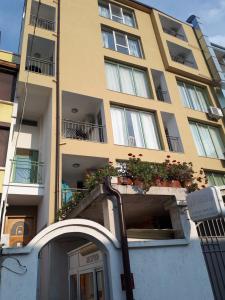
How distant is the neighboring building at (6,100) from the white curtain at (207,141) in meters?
11.2

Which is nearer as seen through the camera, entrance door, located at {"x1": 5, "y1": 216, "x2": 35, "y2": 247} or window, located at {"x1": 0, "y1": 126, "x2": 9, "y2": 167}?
window, located at {"x1": 0, "y1": 126, "x2": 9, "y2": 167}

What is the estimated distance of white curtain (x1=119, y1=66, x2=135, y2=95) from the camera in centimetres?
1561

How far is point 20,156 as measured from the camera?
13422 mm

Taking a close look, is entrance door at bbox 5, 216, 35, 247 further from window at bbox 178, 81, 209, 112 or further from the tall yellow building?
window at bbox 178, 81, 209, 112

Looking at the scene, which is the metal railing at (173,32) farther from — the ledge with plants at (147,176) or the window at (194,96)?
the ledge with plants at (147,176)

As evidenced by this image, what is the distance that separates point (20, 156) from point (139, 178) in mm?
8452

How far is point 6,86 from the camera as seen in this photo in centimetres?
1339

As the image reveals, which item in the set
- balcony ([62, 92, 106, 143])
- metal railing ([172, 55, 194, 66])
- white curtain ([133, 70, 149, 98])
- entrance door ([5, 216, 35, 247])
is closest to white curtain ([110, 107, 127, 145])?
balcony ([62, 92, 106, 143])

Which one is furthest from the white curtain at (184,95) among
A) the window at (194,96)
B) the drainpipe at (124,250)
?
the drainpipe at (124,250)

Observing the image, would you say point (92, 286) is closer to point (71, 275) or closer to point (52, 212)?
point (71, 275)

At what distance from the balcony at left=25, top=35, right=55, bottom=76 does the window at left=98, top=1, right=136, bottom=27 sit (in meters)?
5.21

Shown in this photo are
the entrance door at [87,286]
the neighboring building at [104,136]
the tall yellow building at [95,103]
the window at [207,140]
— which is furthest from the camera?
the window at [207,140]

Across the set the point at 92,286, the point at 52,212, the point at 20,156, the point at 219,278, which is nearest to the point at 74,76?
the point at 20,156

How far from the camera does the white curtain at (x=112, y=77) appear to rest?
15.2 metres
